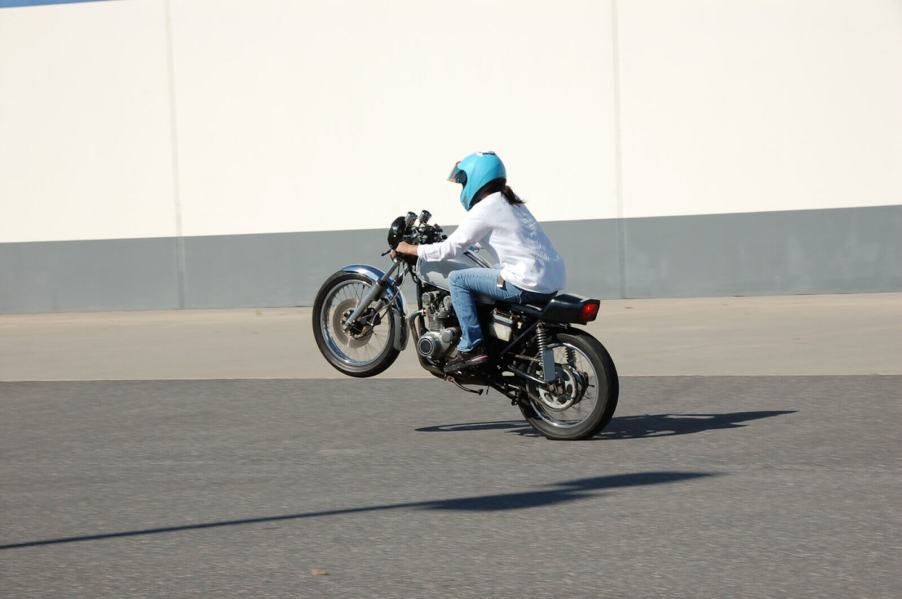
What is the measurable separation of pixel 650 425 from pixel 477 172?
1885 mm

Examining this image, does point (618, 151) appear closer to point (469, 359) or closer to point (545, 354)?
point (469, 359)

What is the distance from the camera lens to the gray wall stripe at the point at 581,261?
16.4 metres

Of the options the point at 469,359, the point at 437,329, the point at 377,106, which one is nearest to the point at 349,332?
the point at 437,329

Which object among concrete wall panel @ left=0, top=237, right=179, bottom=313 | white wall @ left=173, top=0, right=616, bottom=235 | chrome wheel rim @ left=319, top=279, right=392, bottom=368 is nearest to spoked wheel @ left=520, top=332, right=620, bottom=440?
chrome wheel rim @ left=319, top=279, right=392, bottom=368

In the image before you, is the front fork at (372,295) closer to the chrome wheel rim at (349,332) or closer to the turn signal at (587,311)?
the chrome wheel rim at (349,332)

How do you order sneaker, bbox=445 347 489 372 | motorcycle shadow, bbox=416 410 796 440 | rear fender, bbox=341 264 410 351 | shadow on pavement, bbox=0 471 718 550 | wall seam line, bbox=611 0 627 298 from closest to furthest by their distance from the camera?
shadow on pavement, bbox=0 471 718 550 < motorcycle shadow, bbox=416 410 796 440 < sneaker, bbox=445 347 489 372 < rear fender, bbox=341 264 410 351 < wall seam line, bbox=611 0 627 298

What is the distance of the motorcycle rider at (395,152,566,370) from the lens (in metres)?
8.34

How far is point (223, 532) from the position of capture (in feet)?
20.0

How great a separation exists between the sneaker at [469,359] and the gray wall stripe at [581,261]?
28.4 feet

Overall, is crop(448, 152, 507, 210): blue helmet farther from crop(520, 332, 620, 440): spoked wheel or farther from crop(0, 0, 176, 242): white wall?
crop(0, 0, 176, 242): white wall

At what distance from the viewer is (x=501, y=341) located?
8461 millimetres

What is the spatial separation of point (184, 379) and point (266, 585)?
251 inches

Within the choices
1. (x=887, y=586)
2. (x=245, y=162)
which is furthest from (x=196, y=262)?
(x=887, y=586)

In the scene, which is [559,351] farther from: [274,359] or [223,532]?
[274,359]
